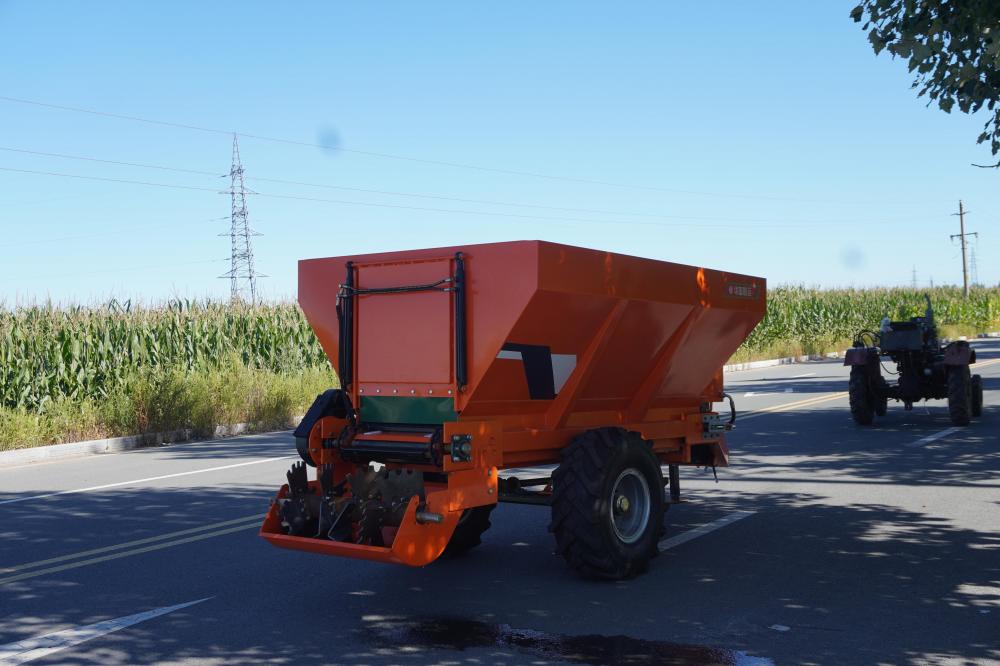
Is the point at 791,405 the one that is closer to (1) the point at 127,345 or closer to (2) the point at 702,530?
(2) the point at 702,530

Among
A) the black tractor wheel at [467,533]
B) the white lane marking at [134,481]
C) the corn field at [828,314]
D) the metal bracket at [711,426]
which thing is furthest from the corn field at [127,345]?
the corn field at [828,314]

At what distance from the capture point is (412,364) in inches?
269

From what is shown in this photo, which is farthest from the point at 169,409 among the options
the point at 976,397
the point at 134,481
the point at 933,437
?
the point at 976,397

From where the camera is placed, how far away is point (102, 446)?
625 inches

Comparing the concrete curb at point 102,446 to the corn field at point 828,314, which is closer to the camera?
the concrete curb at point 102,446

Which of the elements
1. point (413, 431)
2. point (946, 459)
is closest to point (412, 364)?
point (413, 431)

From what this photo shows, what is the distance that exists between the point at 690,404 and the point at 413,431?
285 cm

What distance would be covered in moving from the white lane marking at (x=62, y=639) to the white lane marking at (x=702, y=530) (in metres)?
3.76

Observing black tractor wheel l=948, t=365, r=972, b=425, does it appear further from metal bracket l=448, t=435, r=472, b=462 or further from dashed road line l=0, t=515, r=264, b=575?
metal bracket l=448, t=435, r=472, b=462

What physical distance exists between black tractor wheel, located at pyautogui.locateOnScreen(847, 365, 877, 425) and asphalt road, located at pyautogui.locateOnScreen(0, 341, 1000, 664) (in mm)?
4520

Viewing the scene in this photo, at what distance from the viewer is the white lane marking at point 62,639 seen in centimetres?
537

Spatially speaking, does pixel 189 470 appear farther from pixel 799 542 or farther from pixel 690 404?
pixel 799 542

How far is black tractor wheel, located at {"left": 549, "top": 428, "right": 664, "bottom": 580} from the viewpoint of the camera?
661 cm

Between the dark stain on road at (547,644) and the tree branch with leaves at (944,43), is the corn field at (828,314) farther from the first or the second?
the dark stain on road at (547,644)
